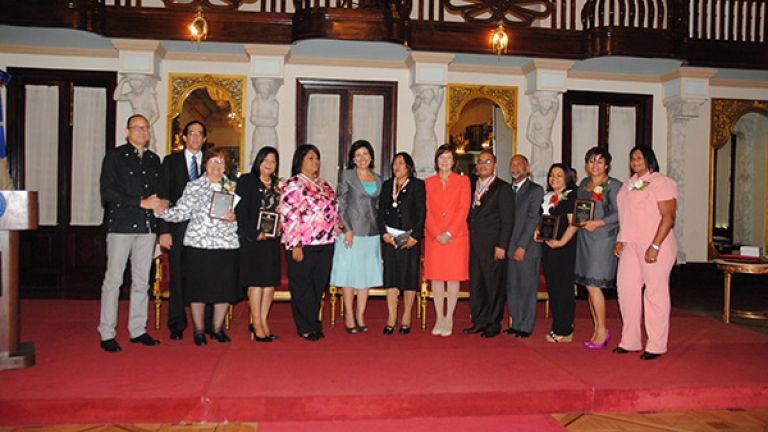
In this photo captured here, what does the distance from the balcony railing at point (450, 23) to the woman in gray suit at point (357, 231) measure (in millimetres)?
3138

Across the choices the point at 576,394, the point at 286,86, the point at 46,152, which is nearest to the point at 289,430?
the point at 576,394

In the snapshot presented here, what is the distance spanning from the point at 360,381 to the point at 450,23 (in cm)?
579

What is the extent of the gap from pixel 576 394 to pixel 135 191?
11.1 ft

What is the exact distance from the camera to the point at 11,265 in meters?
4.04

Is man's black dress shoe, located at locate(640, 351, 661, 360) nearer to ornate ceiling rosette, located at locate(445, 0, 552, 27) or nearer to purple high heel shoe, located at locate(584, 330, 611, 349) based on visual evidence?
purple high heel shoe, located at locate(584, 330, 611, 349)

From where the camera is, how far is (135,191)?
4555 mm

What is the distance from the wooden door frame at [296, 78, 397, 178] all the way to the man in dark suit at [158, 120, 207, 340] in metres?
4.11

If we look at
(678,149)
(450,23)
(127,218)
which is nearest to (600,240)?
(127,218)

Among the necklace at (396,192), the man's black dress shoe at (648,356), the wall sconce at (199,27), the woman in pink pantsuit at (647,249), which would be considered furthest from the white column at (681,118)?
the wall sconce at (199,27)

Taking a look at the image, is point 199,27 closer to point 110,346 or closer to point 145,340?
point 145,340

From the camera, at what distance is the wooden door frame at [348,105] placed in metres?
9.02

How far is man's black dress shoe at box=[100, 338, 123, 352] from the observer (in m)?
4.52

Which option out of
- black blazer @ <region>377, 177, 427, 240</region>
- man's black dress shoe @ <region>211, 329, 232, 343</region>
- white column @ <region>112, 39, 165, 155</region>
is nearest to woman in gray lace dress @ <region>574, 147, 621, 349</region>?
black blazer @ <region>377, 177, 427, 240</region>

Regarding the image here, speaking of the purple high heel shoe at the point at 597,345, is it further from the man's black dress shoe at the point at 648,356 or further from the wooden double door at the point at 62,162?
the wooden double door at the point at 62,162
